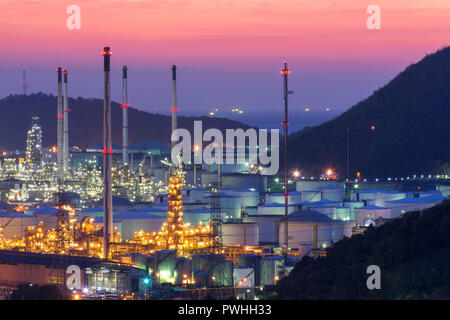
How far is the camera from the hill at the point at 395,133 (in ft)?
209

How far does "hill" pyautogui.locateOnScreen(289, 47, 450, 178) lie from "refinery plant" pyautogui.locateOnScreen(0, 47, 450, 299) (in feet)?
24.0

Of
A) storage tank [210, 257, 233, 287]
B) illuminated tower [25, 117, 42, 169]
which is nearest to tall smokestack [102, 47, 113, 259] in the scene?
storage tank [210, 257, 233, 287]

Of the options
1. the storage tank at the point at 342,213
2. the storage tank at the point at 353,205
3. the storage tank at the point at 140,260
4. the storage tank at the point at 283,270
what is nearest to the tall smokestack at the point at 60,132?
the storage tank at the point at 353,205

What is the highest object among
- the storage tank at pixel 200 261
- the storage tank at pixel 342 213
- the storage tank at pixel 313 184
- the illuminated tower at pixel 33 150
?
the illuminated tower at pixel 33 150

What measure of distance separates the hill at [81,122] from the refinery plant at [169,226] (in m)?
61.4

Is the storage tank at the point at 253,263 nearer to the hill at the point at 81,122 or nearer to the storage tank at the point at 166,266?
the storage tank at the point at 166,266

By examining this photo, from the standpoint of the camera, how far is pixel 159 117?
12712 cm

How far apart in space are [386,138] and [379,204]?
2384 centimetres

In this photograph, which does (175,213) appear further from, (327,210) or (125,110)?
(125,110)

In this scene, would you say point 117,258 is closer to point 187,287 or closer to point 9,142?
point 187,287

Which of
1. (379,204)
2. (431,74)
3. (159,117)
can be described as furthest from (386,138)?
(159,117)

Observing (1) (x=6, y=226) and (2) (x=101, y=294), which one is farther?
(1) (x=6, y=226)

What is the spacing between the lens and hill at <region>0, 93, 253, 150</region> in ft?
398

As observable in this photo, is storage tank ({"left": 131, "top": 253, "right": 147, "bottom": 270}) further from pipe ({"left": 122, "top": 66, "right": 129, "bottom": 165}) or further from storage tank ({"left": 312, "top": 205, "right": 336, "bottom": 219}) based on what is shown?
pipe ({"left": 122, "top": 66, "right": 129, "bottom": 165})
